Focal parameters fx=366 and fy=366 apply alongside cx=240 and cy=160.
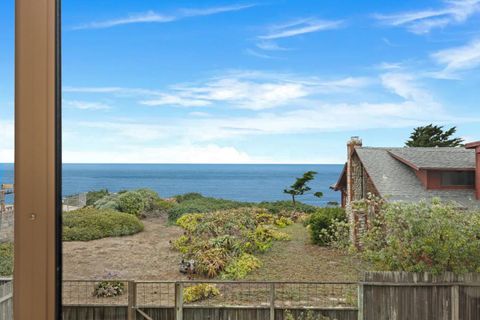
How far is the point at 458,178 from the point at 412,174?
166mm

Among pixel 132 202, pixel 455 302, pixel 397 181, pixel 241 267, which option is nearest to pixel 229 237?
pixel 241 267

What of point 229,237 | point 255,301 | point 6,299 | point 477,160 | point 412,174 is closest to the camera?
point 6,299

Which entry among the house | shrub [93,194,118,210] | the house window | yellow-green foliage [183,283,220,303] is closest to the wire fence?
yellow-green foliage [183,283,220,303]

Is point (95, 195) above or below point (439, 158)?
below

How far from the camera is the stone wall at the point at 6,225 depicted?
43cm

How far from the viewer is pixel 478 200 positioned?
4.33 ft

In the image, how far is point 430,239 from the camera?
49.1 inches

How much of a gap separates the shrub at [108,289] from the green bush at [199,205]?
0.39m

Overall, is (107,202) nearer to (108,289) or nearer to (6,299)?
(108,289)

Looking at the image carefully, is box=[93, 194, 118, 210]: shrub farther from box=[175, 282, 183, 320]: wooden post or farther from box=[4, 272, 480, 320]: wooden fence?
box=[175, 282, 183, 320]: wooden post

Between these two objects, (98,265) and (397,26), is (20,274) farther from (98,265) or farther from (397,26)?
(397,26)

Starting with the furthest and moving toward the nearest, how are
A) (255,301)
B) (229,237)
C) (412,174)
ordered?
1. (229,237)
2. (255,301)
3. (412,174)

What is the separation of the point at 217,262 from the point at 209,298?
0.18m

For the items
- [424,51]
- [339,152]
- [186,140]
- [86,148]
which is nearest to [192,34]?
[186,140]
